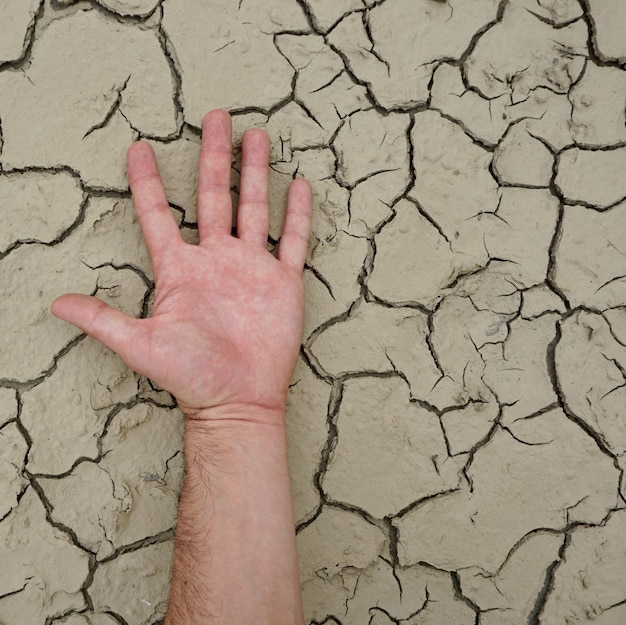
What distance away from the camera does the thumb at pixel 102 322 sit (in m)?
1.52

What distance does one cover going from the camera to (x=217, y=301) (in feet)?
5.38

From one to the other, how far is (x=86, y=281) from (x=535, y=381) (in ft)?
3.91

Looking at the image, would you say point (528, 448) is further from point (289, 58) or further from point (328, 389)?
point (289, 58)

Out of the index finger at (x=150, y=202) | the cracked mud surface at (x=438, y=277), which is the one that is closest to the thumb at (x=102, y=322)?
the index finger at (x=150, y=202)

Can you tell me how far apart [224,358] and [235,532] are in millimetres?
385

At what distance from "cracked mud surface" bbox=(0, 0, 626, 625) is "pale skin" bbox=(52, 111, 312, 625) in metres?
0.13

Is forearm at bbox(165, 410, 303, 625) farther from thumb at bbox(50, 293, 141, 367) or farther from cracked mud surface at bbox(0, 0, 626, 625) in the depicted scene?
thumb at bbox(50, 293, 141, 367)

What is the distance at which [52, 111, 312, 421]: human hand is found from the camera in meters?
1.55

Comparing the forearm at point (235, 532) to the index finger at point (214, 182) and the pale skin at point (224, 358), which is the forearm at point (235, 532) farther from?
the index finger at point (214, 182)

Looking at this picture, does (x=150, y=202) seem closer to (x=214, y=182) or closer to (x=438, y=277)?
(x=214, y=182)

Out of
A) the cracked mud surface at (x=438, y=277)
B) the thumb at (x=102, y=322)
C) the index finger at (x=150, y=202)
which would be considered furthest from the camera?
the cracked mud surface at (x=438, y=277)

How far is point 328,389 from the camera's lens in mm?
1887

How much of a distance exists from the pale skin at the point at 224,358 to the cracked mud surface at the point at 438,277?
0.13 metres

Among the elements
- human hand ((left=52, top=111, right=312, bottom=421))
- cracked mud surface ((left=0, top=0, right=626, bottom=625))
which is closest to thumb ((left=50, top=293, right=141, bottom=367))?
human hand ((left=52, top=111, right=312, bottom=421))
